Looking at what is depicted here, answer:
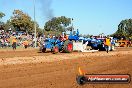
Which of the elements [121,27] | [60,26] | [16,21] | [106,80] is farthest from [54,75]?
[121,27]

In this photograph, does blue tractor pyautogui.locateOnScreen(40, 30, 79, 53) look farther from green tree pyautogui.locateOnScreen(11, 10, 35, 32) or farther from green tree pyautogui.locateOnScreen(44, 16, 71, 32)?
green tree pyautogui.locateOnScreen(44, 16, 71, 32)

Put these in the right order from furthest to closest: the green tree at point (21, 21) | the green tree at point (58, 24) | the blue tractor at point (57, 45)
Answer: the green tree at point (58, 24) → the green tree at point (21, 21) → the blue tractor at point (57, 45)

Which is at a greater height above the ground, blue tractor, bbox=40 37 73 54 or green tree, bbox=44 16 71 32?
green tree, bbox=44 16 71 32

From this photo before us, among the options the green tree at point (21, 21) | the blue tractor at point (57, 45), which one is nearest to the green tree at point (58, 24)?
the green tree at point (21, 21)

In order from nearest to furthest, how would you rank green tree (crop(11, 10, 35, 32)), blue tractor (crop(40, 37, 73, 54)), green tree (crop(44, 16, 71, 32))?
blue tractor (crop(40, 37, 73, 54)) < green tree (crop(11, 10, 35, 32)) < green tree (crop(44, 16, 71, 32))

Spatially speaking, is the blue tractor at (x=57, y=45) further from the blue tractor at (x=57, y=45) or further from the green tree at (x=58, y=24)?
the green tree at (x=58, y=24)

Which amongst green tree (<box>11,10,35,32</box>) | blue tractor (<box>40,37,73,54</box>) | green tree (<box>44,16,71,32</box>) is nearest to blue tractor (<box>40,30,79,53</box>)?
blue tractor (<box>40,37,73,54</box>)

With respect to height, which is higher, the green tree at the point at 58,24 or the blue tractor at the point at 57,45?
the green tree at the point at 58,24

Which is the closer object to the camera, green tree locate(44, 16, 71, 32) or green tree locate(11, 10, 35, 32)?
green tree locate(11, 10, 35, 32)

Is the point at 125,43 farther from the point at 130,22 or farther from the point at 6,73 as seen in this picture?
the point at 130,22

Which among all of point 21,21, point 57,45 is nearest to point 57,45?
point 57,45

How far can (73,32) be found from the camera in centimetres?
2967

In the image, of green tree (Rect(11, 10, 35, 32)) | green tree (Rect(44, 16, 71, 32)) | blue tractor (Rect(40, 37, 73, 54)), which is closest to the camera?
blue tractor (Rect(40, 37, 73, 54))

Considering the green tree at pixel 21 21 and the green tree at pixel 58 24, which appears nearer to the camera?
the green tree at pixel 21 21
